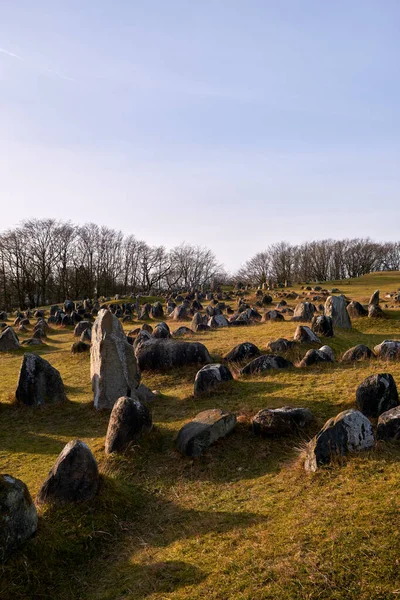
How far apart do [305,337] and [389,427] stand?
6.98m

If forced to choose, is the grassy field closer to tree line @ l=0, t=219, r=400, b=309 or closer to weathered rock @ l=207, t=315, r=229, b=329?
weathered rock @ l=207, t=315, r=229, b=329

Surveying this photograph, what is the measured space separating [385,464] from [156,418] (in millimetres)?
4901

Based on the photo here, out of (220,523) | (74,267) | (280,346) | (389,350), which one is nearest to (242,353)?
(280,346)

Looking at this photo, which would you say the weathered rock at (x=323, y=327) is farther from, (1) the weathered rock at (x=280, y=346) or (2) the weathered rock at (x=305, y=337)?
(1) the weathered rock at (x=280, y=346)

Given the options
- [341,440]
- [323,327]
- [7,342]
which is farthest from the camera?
[7,342]

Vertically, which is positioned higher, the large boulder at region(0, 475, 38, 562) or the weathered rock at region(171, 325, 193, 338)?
the weathered rock at region(171, 325, 193, 338)

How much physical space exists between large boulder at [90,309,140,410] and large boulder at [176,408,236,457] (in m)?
2.84

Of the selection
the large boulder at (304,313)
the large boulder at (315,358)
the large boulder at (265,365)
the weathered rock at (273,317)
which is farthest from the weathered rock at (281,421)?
the weathered rock at (273,317)

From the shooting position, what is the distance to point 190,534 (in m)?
5.06

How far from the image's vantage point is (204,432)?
723 centimetres

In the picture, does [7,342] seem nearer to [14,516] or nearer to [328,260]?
[14,516]

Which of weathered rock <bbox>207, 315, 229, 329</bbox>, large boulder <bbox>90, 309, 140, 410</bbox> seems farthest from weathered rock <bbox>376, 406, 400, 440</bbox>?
weathered rock <bbox>207, 315, 229, 329</bbox>

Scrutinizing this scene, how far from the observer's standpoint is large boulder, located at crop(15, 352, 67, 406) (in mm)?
10602

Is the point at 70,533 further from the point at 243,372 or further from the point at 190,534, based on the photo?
the point at 243,372
